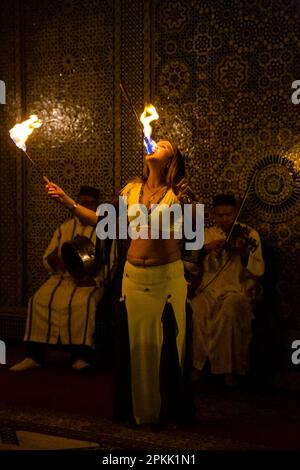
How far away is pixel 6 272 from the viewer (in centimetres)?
704

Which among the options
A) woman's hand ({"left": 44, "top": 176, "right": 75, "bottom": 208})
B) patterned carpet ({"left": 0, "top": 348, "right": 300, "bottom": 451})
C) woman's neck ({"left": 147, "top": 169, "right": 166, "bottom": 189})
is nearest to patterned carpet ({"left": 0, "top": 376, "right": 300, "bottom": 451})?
patterned carpet ({"left": 0, "top": 348, "right": 300, "bottom": 451})

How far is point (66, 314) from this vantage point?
572cm

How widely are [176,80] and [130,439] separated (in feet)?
12.2

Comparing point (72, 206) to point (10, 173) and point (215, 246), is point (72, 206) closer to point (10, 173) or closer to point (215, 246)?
point (215, 246)

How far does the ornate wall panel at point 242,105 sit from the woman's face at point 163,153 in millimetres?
2087

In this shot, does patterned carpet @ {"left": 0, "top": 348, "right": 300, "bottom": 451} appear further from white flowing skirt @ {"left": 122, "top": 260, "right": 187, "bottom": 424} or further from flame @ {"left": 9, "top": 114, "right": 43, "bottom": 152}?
flame @ {"left": 9, "top": 114, "right": 43, "bottom": 152}

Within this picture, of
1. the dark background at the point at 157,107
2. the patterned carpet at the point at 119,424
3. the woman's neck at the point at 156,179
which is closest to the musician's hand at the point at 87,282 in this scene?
the patterned carpet at the point at 119,424

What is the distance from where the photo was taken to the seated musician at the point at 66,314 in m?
5.66

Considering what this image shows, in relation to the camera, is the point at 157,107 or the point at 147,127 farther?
the point at 157,107

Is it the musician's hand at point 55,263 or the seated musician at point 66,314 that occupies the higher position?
the musician's hand at point 55,263

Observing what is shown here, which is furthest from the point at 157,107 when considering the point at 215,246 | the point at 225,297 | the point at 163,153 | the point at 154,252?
the point at 154,252

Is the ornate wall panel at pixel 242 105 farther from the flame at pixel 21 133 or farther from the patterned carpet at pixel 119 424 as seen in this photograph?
the flame at pixel 21 133

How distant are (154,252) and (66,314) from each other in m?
1.99
